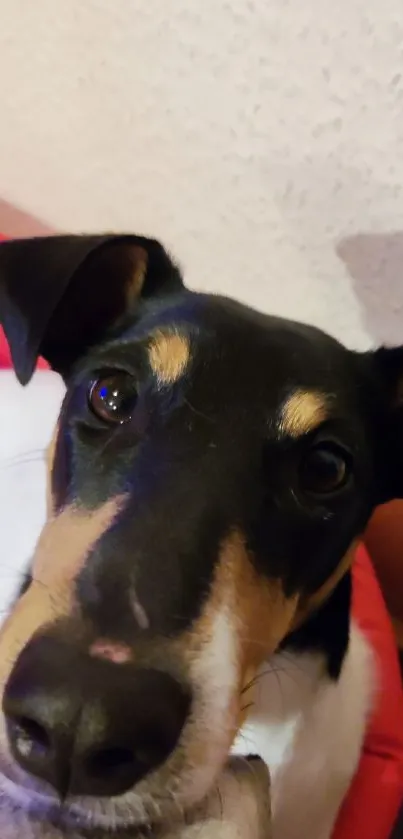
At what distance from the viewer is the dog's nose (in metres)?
0.77

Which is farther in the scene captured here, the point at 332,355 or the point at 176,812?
the point at 332,355

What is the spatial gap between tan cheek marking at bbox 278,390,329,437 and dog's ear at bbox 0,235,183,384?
301mm

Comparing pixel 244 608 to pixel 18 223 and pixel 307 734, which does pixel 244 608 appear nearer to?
pixel 307 734

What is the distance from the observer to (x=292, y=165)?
1.80m

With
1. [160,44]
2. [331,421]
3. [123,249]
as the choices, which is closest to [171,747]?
[331,421]

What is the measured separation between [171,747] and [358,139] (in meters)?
1.20

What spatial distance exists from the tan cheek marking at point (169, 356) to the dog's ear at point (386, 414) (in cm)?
27

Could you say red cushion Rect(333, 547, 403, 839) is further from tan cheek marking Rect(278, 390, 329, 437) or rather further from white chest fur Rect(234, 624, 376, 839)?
tan cheek marking Rect(278, 390, 329, 437)

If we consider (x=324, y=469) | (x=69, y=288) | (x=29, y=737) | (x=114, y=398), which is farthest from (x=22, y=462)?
(x=29, y=737)

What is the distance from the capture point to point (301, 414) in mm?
1097

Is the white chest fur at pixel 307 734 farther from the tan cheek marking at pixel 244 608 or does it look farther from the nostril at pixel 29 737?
the nostril at pixel 29 737

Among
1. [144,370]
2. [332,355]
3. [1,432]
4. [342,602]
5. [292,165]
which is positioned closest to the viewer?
[144,370]

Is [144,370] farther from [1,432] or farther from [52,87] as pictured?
[52,87]

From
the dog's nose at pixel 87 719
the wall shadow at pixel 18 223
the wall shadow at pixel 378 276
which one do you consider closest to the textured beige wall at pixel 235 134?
the wall shadow at pixel 378 276
